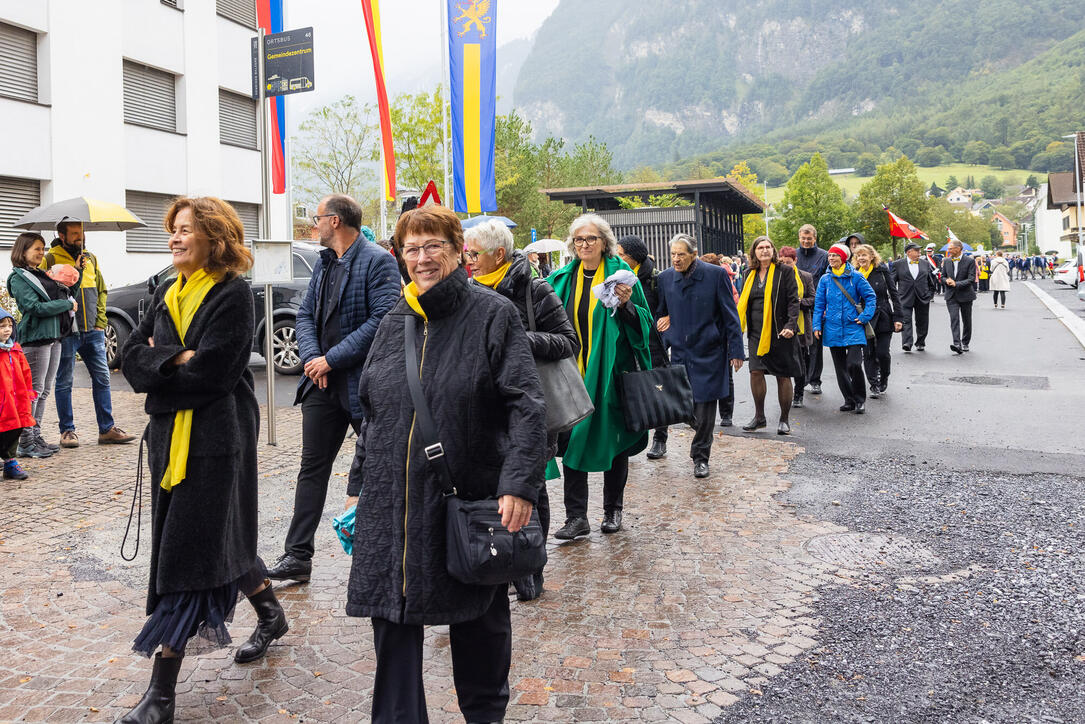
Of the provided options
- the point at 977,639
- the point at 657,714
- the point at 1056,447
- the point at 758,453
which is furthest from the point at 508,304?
the point at 1056,447

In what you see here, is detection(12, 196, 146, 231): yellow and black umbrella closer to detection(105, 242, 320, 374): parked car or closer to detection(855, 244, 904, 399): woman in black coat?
detection(105, 242, 320, 374): parked car

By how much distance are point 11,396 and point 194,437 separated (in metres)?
4.83

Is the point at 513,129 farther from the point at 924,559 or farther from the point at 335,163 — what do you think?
the point at 924,559

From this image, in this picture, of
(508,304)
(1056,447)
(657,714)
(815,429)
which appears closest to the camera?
(508,304)

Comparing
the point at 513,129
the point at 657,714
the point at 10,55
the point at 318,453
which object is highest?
the point at 513,129

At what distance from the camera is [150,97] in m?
23.1

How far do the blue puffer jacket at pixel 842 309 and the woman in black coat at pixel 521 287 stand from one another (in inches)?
267

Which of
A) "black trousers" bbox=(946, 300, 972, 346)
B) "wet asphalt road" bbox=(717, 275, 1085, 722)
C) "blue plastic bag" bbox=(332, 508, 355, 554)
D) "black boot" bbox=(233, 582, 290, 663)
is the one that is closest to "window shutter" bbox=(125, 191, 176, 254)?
"wet asphalt road" bbox=(717, 275, 1085, 722)

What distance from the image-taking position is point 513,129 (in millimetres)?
46406

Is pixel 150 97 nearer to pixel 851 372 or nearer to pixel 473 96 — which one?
pixel 473 96

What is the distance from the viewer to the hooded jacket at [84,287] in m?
8.84

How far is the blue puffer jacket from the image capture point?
1071 centimetres

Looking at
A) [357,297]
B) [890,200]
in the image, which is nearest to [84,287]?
[357,297]

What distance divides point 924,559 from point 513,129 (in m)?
43.1
